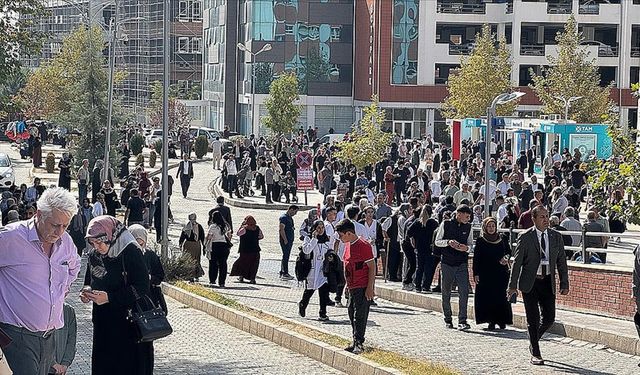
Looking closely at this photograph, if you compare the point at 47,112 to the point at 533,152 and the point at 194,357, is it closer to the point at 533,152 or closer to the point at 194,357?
the point at 533,152

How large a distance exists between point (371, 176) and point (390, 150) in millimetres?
10202

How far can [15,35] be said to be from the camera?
1908 cm

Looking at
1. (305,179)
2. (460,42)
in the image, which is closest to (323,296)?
(305,179)

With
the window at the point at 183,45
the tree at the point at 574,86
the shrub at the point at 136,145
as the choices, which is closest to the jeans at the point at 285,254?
the shrub at the point at 136,145

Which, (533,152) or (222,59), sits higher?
(222,59)

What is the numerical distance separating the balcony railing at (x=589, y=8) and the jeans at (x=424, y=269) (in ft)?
196

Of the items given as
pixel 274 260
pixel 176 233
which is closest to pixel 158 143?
pixel 176 233

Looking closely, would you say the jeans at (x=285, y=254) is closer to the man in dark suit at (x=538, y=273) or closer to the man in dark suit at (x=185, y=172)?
the man in dark suit at (x=538, y=273)

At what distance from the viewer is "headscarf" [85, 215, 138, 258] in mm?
8617

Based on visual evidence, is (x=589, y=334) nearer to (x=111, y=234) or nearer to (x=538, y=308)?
(x=538, y=308)

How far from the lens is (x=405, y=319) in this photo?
1730cm

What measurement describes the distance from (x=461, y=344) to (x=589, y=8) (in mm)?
65542

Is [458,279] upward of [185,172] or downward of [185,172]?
downward

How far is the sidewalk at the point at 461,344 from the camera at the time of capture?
12.5m
